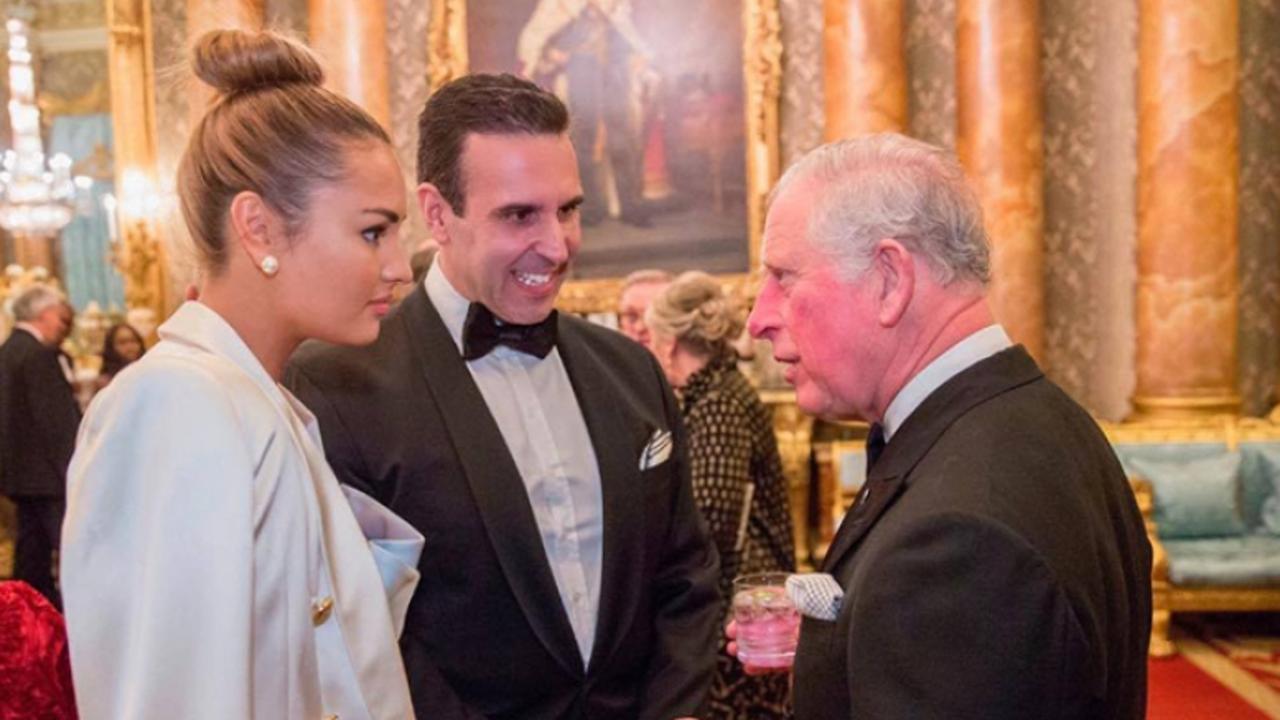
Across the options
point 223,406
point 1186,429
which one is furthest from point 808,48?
point 223,406

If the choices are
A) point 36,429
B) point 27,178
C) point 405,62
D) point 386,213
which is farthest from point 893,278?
point 27,178

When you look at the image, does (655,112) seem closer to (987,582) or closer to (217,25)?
(217,25)

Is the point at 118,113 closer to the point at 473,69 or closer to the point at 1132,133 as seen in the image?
the point at 473,69

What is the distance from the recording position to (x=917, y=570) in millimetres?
1229

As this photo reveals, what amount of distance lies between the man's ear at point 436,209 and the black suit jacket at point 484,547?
12 centimetres

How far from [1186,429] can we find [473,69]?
5233mm

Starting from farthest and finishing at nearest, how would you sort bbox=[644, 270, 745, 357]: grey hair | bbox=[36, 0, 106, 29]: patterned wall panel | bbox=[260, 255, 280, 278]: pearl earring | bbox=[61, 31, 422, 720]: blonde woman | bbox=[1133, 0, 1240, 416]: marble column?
1. bbox=[36, 0, 106, 29]: patterned wall panel
2. bbox=[1133, 0, 1240, 416]: marble column
3. bbox=[644, 270, 745, 357]: grey hair
4. bbox=[260, 255, 280, 278]: pearl earring
5. bbox=[61, 31, 422, 720]: blonde woman

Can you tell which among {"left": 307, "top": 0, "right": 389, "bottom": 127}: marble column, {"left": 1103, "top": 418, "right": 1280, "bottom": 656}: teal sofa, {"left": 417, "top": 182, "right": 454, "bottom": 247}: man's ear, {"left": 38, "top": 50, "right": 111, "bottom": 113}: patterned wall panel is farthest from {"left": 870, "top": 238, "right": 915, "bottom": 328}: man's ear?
{"left": 38, "top": 50, "right": 111, "bottom": 113}: patterned wall panel

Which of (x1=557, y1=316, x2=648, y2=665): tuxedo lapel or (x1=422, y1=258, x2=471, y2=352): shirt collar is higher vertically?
(x1=422, y1=258, x2=471, y2=352): shirt collar

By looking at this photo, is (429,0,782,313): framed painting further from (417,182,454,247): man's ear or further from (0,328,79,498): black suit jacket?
(417,182,454,247): man's ear

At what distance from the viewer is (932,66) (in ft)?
26.0

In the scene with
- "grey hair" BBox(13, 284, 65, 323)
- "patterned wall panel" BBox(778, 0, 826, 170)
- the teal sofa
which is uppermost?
"patterned wall panel" BBox(778, 0, 826, 170)

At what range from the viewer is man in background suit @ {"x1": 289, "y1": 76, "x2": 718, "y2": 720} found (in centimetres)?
195

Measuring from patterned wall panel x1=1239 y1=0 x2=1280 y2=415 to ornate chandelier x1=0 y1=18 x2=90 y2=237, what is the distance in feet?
28.6
